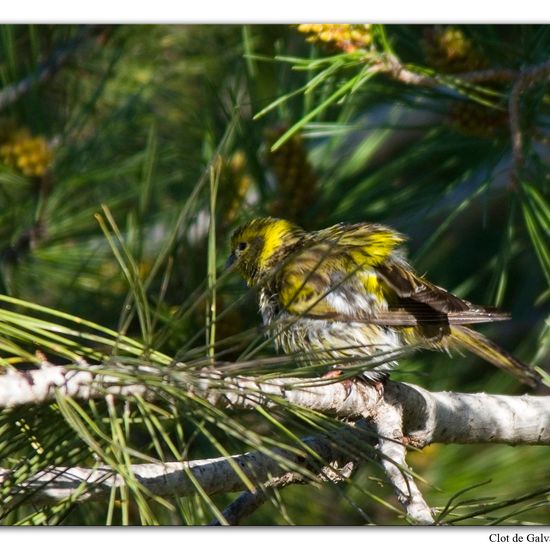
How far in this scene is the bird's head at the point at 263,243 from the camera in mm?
2000

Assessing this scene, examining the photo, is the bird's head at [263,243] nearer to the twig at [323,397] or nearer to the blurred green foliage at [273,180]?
the blurred green foliage at [273,180]

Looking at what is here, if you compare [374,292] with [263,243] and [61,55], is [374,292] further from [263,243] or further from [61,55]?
[61,55]

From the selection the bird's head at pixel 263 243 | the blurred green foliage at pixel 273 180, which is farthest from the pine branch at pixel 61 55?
the bird's head at pixel 263 243

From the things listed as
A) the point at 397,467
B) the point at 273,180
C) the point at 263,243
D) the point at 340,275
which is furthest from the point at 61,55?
the point at 397,467

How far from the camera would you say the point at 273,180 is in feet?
7.75

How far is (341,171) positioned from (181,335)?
59cm

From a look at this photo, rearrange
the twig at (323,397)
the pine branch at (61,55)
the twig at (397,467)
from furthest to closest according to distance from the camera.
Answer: the pine branch at (61,55) < the twig at (397,467) < the twig at (323,397)

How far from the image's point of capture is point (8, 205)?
8.43ft

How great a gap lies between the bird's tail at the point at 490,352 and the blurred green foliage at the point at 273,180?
46 millimetres

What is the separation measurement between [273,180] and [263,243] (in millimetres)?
378

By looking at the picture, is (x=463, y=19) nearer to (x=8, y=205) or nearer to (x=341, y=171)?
(x=341, y=171)

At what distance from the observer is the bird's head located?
6.56ft

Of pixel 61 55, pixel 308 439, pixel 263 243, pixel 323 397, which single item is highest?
pixel 61 55

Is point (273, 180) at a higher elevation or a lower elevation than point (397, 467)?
higher
